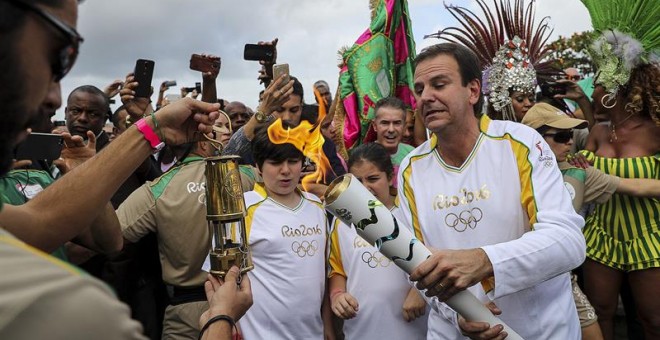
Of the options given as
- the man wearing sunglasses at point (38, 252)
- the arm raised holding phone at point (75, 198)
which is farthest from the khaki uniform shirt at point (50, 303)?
the arm raised holding phone at point (75, 198)

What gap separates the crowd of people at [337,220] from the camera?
3.53 ft

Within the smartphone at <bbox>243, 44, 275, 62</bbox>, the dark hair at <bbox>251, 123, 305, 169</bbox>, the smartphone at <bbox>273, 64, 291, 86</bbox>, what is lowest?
the dark hair at <bbox>251, 123, 305, 169</bbox>

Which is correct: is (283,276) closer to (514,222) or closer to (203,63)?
(514,222)

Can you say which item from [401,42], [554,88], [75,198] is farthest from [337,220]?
[554,88]

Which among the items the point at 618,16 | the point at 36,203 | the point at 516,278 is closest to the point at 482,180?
the point at 516,278

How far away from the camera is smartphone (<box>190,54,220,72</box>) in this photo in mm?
4488

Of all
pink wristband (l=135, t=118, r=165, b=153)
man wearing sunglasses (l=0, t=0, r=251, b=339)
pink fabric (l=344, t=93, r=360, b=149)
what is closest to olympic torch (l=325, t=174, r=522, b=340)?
pink wristband (l=135, t=118, r=165, b=153)

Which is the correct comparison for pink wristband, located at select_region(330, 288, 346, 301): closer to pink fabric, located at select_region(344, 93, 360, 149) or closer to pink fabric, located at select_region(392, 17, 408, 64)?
pink fabric, located at select_region(344, 93, 360, 149)

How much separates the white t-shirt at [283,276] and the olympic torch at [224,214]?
147 centimetres

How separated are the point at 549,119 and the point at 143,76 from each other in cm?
300

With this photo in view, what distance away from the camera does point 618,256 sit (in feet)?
16.6

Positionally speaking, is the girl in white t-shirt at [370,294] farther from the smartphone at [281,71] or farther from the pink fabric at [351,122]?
the pink fabric at [351,122]

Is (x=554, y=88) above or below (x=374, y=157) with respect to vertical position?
above

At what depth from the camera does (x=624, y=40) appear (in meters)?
→ 5.14
